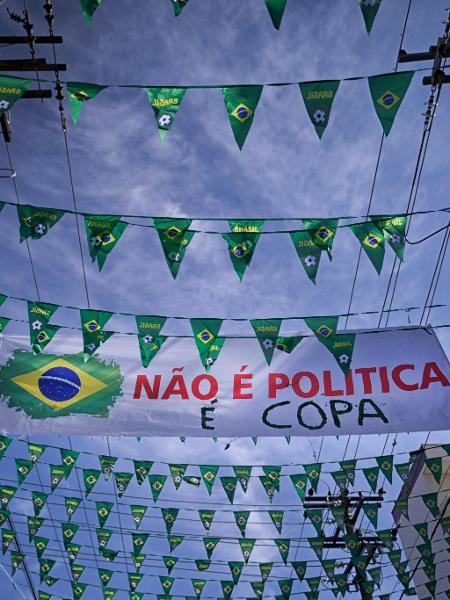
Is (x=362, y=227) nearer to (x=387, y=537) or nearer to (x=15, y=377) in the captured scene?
(x=15, y=377)

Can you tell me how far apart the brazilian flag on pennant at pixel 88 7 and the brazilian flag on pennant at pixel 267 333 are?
4487 millimetres

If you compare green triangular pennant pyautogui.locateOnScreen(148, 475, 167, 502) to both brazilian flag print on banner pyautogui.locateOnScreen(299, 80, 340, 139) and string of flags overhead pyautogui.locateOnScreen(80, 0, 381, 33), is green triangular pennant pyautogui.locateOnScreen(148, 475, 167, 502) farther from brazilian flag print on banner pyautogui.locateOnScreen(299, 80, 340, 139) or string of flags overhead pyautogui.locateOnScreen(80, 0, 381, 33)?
string of flags overhead pyautogui.locateOnScreen(80, 0, 381, 33)

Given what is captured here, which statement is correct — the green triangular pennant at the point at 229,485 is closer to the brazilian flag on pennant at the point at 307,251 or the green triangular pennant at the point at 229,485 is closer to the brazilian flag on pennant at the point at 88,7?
the brazilian flag on pennant at the point at 307,251

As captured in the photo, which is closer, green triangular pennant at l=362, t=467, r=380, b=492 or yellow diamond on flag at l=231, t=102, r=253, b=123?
yellow diamond on flag at l=231, t=102, r=253, b=123

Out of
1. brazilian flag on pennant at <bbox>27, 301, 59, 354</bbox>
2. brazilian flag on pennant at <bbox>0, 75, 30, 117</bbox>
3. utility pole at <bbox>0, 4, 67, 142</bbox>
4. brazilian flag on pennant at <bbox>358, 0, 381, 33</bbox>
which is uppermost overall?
utility pole at <bbox>0, 4, 67, 142</bbox>

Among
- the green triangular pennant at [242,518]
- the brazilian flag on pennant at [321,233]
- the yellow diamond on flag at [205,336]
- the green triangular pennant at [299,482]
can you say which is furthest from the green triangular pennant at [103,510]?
the brazilian flag on pennant at [321,233]

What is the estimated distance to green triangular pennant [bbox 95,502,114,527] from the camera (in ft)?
36.6

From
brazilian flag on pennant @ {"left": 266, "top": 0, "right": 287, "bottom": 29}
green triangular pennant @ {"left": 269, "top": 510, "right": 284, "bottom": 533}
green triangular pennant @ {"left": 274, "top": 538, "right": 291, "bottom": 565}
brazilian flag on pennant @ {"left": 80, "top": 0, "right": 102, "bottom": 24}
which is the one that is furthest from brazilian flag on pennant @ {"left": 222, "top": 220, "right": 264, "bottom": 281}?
Result: green triangular pennant @ {"left": 274, "top": 538, "right": 291, "bottom": 565}

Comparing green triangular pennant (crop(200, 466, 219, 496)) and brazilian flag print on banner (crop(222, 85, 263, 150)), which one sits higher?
brazilian flag print on banner (crop(222, 85, 263, 150))

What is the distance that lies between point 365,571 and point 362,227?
40.1ft

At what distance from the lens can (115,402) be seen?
743 cm

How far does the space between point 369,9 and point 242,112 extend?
1.47 metres

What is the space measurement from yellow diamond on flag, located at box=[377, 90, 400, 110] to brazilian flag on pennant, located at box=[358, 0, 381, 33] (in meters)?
0.90

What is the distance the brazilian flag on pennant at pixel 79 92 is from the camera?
16.1 ft
